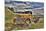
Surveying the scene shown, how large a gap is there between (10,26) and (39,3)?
1.78ft

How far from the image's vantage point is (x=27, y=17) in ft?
4.17

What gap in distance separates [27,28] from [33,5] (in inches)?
13.7

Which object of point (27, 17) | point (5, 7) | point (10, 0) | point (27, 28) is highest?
point (10, 0)

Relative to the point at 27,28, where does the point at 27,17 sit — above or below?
above

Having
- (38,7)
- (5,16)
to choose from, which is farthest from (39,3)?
(5,16)

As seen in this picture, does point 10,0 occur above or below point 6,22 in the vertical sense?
above

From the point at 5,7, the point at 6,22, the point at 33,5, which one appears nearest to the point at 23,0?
the point at 33,5

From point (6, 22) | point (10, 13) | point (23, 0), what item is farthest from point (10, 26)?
point (23, 0)

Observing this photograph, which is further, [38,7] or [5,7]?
[38,7]

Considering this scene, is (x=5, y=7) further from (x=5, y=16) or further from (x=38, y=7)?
(x=38, y=7)

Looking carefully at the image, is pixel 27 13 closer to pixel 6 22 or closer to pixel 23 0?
pixel 23 0
